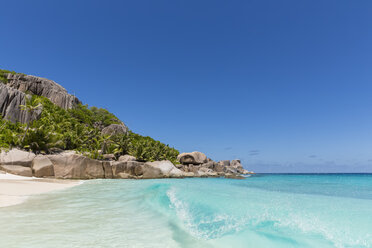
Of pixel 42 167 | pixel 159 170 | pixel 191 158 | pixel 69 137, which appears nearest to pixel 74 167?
pixel 42 167

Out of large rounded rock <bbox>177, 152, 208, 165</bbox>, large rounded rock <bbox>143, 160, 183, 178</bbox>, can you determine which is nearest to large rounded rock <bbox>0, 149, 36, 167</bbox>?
large rounded rock <bbox>143, 160, 183, 178</bbox>

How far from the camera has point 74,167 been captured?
23672 mm

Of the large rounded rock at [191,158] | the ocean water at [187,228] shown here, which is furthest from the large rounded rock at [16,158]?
the large rounded rock at [191,158]

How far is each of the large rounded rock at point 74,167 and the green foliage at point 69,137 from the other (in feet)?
13.0

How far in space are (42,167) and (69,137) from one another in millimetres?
13017

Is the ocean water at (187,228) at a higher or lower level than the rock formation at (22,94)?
lower

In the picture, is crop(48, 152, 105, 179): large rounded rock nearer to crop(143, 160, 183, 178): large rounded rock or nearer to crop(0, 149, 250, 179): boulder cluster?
crop(0, 149, 250, 179): boulder cluster

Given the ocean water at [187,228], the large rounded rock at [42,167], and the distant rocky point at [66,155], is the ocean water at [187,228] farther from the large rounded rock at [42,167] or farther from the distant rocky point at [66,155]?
the distant rocky point at [66,155]

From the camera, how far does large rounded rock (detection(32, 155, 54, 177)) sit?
66.9 ft

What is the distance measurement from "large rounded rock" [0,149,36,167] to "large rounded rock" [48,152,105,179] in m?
2.12

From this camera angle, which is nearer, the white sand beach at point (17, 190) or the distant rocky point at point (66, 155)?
the white sand beach at point (17, 190)

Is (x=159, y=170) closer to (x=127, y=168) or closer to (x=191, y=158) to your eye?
(x=127, y=168)

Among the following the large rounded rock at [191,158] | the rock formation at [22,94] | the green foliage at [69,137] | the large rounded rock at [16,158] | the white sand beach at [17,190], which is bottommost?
the white sand beach at [17,190]

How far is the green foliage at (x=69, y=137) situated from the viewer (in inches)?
936
